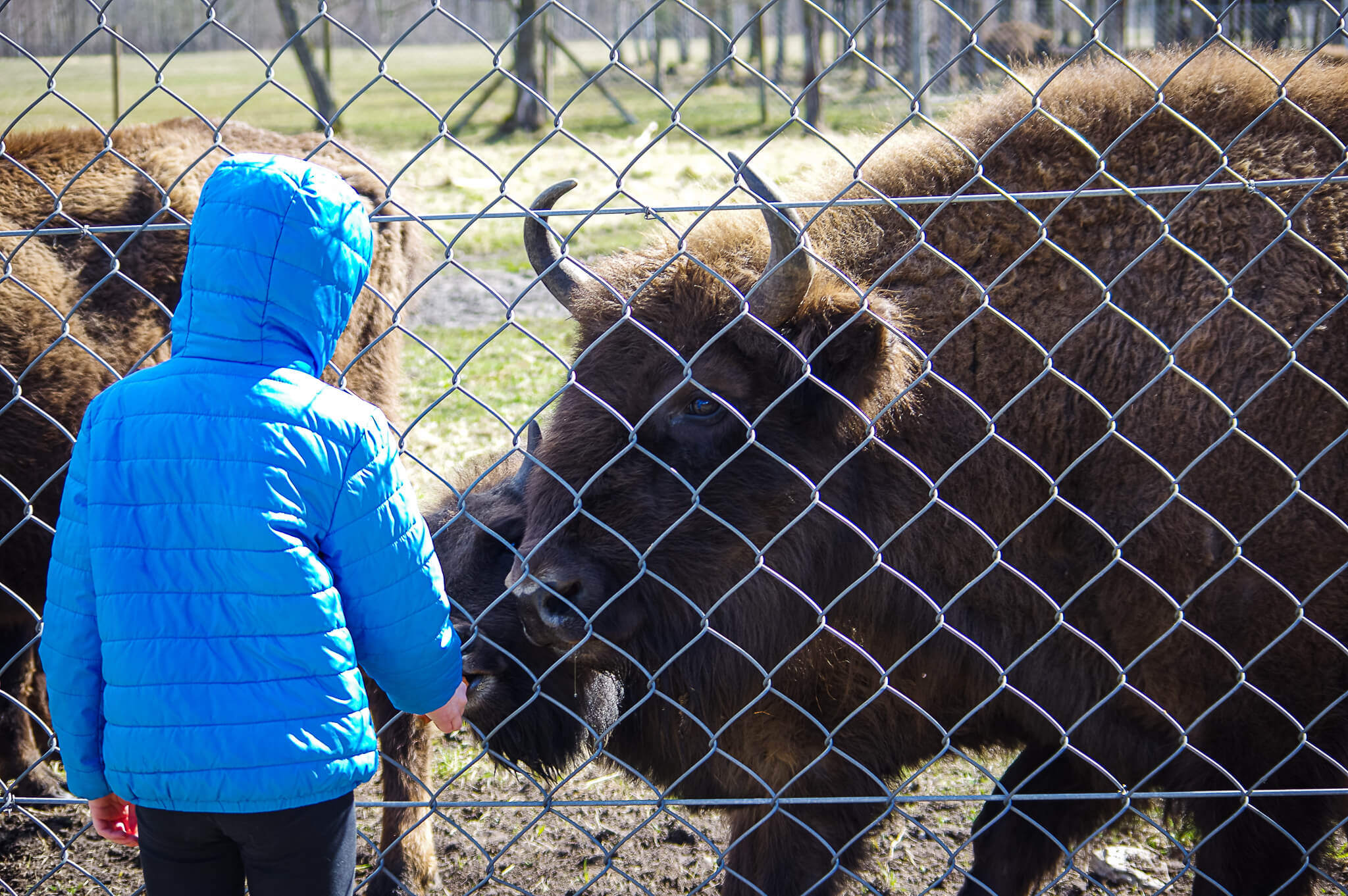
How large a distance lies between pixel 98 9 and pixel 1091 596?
8.48 ft

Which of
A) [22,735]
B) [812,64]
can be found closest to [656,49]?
[812,64]

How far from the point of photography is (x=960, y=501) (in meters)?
2.79

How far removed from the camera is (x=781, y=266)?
2373mm

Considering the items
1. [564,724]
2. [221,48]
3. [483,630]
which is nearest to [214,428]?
[483,630]

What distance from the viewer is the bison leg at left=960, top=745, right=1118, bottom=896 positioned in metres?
3.24

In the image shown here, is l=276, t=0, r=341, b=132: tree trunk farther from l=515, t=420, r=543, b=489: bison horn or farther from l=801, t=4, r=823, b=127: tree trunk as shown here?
l=515, t=420, r=543, b=489: bison horn

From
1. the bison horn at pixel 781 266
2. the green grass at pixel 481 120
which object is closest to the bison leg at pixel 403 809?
the green grass at pixel 481 120

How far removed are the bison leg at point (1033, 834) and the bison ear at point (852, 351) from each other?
4.48 feet

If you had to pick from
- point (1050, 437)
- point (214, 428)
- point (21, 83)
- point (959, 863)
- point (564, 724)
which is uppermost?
point (21, 83)

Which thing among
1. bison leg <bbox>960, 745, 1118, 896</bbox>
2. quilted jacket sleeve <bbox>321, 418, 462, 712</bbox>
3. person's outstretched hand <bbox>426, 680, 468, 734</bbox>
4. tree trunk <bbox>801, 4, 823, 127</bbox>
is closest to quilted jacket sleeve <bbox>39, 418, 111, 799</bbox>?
quilted jacket sleeve <bbox>321, 418, 462, 712</bbox>

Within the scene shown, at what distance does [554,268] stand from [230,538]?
1281 millimetres

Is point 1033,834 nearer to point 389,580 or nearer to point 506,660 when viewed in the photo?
point 506,660

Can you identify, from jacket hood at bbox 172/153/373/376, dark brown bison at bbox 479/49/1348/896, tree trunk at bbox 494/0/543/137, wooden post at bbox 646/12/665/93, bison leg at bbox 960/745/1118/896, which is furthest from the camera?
wooden post at bbox 646/12/665/93

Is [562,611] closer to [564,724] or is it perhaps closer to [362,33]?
[564,724]
